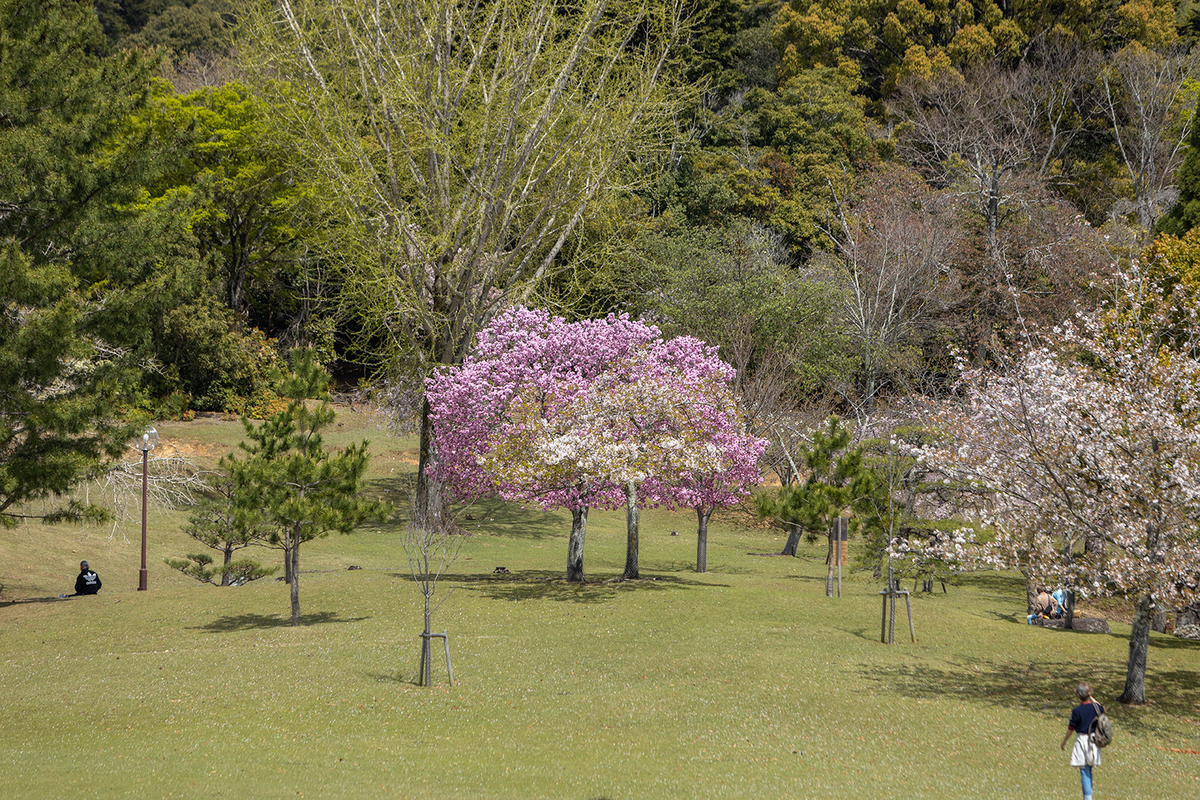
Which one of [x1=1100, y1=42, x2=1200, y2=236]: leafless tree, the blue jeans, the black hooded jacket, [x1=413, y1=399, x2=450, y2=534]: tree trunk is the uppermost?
[x1=1100, y1=42, x2=1200, y2=236]: leafless tree

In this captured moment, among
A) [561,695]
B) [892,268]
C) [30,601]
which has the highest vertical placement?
[892,268]

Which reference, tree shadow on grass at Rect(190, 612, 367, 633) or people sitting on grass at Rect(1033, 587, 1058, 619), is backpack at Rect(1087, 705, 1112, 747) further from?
people sitting on grass at Rect(1033, 587, 1058, 619)

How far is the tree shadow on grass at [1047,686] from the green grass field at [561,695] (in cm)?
7

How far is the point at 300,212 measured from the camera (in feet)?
147

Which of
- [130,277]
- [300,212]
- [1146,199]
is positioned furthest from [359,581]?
[1146,199]

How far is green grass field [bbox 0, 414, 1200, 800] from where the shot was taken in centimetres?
1123

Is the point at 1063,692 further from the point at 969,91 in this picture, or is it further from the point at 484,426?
the point at 969,91

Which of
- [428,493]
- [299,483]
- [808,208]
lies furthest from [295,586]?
[808,208]

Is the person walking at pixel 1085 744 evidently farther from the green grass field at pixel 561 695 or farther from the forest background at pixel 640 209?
the forest background at pixel 640 209

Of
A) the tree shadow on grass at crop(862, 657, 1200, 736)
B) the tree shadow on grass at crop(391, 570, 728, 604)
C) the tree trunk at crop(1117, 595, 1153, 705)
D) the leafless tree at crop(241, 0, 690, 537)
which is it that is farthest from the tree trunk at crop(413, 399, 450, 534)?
the tree trunk at crop(1117, 595, 1153, 705)

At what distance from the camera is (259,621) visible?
20.8m

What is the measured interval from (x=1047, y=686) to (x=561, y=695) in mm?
8763

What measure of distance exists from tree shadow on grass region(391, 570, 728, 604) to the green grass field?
0.14 metres

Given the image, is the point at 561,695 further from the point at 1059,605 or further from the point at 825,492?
the point at 1059,605
